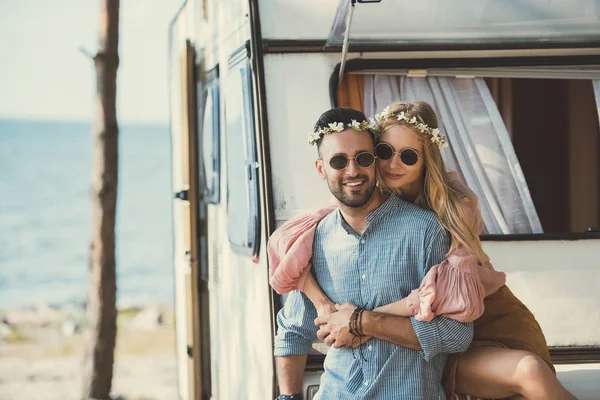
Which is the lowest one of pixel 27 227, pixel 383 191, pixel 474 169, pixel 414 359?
pixel 414 359

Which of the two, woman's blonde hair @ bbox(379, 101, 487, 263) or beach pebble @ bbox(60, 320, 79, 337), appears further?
beach pebble @ bbox(60, 320, 79, 337)

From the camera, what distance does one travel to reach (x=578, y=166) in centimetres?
741

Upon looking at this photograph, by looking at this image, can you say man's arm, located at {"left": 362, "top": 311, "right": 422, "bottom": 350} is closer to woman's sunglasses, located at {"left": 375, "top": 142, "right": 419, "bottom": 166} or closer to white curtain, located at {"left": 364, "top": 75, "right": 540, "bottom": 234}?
woman's sunglasses, located at {"left": 375, "top": 142, "right": 419, "bottom": 166}

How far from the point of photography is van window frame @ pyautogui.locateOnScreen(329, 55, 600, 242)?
4.29 metres

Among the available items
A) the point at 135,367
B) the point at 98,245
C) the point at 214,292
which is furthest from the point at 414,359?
the point at 135,367

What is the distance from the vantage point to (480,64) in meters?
4.31

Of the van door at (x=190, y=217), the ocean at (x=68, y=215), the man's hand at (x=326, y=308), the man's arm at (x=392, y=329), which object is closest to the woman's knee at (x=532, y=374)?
the man's arm at (x=392, y=329)

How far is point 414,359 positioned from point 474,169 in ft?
5.06

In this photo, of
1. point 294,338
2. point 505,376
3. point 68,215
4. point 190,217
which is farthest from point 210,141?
point 68,215

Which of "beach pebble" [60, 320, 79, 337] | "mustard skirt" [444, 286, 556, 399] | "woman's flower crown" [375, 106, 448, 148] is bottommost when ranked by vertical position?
"mustard skirt" [444, 286, 556, 399]

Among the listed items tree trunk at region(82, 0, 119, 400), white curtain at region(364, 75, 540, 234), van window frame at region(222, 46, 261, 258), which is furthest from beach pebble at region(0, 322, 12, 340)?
white curtain at region(364, 75, 540, 234)

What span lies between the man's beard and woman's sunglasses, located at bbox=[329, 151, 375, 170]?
0.04 metres

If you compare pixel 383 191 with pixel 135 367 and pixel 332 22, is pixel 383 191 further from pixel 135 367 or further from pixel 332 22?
pixel 135 367

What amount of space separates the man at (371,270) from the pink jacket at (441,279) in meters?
0.04
